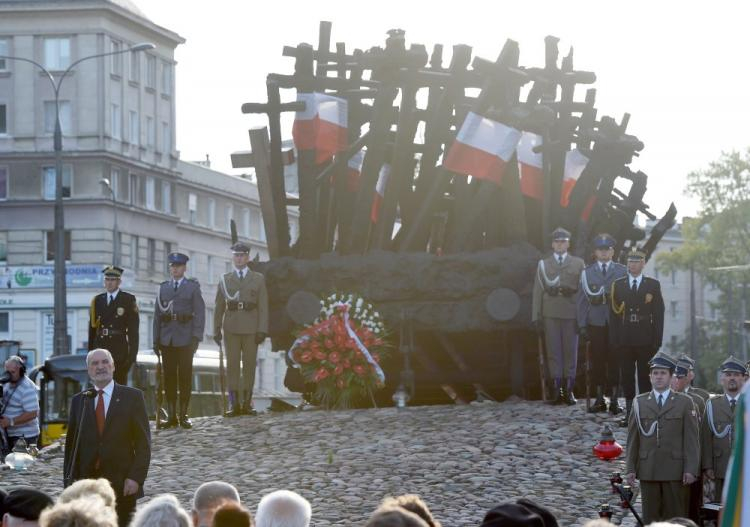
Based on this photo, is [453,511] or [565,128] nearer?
[453,511]

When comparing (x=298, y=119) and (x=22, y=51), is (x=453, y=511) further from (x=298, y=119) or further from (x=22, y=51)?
(x=22, y=51)

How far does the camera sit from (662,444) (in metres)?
15.3

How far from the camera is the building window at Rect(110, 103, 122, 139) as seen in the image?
79.4 m

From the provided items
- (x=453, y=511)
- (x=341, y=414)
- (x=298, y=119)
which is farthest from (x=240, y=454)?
(x=298, y=119)

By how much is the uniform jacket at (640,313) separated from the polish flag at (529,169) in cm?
583

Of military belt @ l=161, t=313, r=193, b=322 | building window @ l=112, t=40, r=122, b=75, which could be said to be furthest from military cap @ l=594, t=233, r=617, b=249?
building window @ l=112, t=40, r=122, b=75

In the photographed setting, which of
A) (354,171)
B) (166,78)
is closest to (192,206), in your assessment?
(166,78)

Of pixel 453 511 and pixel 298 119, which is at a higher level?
pixel 298 119

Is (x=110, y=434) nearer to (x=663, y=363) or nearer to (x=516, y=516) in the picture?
(x=663, y=363)

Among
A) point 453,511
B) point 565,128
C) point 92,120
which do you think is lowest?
point 453,511

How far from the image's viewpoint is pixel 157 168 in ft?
270

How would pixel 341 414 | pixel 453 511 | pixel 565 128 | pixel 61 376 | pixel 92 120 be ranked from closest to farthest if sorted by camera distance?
pixel 453 511 → pixel 341 414 → pixel 565 128 → pixel 61 376 → pixel 92 120

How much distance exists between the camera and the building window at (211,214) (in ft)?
292

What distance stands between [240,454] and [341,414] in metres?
2.86
